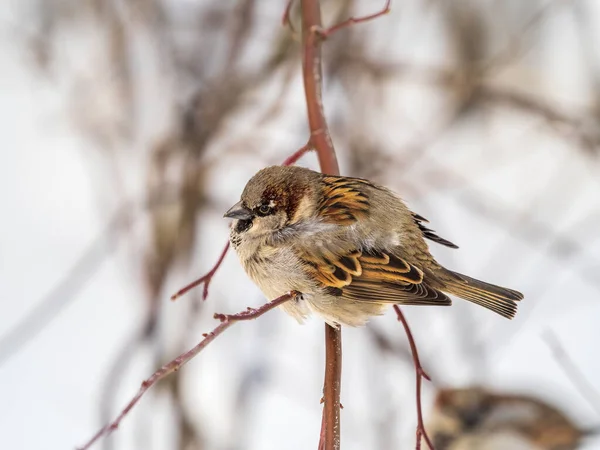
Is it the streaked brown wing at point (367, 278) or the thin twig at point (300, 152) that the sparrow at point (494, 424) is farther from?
the thin twig at point (300, 152)

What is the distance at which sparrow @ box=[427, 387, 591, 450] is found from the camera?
3.35m

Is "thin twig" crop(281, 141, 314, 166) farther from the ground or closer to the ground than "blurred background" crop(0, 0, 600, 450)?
closer to the ground

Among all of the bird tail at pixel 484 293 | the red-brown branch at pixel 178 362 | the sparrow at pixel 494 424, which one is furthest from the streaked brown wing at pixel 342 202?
the sparrow at pixel 494 424

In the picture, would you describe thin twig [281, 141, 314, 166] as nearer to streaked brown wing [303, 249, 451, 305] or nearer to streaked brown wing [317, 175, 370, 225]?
streaked brown wing [317, 175, 370, 225]

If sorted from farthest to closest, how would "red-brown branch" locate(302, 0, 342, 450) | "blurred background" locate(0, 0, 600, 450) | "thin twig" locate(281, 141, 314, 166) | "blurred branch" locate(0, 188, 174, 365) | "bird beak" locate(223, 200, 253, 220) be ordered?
"blurred branch" locate(0, 188, 174, 365)
"blurred background" locate(0, 0, 600, 450)
"bird beak" locate(223, 200, 253, 220)
"thin twig" locate(281, 141, 314, 166)
"red-brown branch" locate(302, 0, 342, 450)

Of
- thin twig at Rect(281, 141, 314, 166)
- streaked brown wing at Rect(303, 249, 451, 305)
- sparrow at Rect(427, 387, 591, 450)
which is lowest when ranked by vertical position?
streaked brown wing at Rect(303, 249, 451, 305)

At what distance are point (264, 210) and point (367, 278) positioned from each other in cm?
35

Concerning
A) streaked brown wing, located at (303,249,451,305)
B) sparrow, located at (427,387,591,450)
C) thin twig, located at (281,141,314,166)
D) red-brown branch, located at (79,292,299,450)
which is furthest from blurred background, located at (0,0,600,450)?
red-brown branch, located at (79,292,299,450)

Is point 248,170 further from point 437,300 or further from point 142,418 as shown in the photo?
point 437,300

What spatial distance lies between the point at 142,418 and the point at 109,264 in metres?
1.89

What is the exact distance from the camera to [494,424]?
341 cm

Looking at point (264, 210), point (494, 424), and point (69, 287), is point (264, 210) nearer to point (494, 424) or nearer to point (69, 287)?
point (494, 424)

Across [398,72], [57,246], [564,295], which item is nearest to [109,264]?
[57,246]

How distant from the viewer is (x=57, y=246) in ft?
18.5
